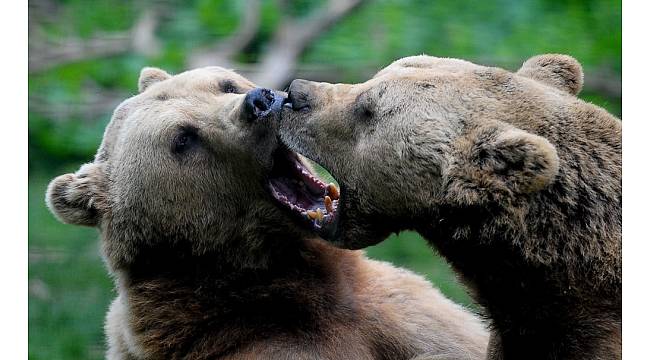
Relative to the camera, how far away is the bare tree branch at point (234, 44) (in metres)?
9.07

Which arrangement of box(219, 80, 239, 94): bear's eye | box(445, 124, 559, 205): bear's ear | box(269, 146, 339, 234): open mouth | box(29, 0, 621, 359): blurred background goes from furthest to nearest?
box(29, 0, 621, 359): blurred background, box(219, 80, 239, 94): bear's eye, box(269, 146, 339, 234): open mouth, box(445, 124, 559, 205): bear's ear

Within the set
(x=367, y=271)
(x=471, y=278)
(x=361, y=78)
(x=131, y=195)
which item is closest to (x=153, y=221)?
(x=131, y=195)

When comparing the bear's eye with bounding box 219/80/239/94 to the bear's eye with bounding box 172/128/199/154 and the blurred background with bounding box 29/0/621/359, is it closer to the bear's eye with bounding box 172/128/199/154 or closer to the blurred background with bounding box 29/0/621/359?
the bear's eye with bounding box 172/128/199/154

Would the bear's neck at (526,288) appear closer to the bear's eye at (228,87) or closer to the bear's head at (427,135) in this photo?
the bear's head at (427,135)

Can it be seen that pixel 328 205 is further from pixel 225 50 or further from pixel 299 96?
pixel 225 50

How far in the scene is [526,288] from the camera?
4.53 metres

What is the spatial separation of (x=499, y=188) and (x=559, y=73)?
2.92ft

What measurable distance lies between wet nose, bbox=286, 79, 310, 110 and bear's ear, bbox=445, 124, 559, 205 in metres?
0.83

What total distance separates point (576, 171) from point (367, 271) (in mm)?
1484

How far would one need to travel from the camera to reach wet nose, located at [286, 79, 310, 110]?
4.92m

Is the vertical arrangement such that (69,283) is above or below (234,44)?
below

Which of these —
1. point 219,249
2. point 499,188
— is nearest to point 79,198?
point 219,249

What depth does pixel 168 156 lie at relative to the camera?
522 cm

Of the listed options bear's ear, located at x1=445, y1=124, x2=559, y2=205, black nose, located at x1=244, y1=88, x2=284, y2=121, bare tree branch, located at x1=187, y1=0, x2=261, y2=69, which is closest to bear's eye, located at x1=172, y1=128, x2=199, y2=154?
black nose, located at x1=244, y1=88, x2=284, y2=121
